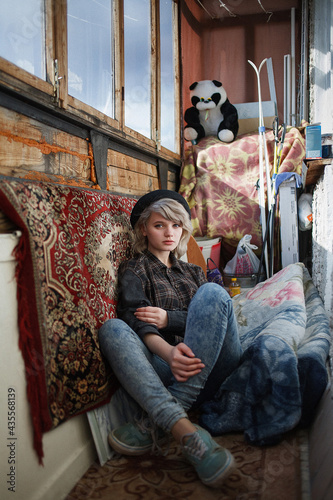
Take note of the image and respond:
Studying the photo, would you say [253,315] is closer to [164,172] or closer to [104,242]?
[104,242]

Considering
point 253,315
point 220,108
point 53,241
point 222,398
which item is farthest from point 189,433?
point 220,108

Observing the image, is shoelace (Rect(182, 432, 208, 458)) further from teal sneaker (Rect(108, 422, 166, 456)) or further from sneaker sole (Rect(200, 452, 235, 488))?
teal sneaker (Rect(108, 422, 166, 456))

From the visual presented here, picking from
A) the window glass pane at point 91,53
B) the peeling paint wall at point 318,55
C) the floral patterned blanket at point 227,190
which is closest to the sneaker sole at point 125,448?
the window glass pane at point 91,53

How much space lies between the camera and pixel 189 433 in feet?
3.26

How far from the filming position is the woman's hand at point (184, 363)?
44.8 inches

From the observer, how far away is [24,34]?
4.74 feet

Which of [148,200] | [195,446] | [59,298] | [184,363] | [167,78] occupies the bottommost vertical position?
[195,446]

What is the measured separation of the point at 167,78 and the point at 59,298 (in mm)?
2732

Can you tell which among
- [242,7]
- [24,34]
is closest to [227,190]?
[24,34]

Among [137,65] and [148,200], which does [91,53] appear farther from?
Result: [148,200]

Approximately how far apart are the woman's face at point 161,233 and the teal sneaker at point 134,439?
0.67m

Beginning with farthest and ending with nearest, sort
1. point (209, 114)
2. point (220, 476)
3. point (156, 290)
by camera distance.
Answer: point (209, 114) → point (156, 290) → point (220, 476)

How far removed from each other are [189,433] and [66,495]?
1.15 feet

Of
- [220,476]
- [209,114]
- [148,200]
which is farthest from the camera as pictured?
[209,114]
